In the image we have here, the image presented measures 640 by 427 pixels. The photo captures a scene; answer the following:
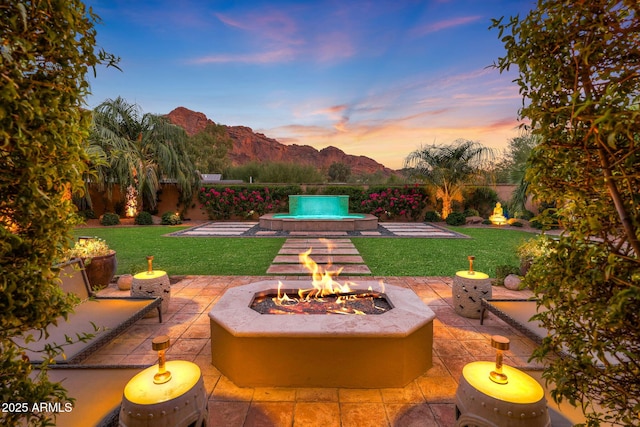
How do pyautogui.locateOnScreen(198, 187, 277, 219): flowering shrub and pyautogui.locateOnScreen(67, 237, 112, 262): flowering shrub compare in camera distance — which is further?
pyautogui.locateOnScreen(198, 187, 277, 219): flowering shrub

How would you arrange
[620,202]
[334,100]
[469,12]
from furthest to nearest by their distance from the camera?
[334,100] < [469,12] < [620,202]

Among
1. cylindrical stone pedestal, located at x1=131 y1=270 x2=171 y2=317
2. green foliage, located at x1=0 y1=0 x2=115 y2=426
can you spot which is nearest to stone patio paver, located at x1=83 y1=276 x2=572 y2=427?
cylindrical stone pedestal, located at x1=131 y1=270 x2=171 y2=317

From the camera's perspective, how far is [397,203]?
18125mm

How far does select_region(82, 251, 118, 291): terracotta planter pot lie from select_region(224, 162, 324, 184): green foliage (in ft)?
91.6

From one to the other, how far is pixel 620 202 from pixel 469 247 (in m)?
9.83

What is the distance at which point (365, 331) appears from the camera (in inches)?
108

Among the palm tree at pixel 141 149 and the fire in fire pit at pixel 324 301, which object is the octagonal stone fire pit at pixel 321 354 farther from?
the palm tree at pixel 141 149

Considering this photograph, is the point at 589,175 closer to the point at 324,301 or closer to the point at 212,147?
the point at 324,301

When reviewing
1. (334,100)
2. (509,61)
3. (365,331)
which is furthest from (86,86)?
(334,100)

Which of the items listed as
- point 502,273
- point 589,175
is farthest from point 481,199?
point 589,175

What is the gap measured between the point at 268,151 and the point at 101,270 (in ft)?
289

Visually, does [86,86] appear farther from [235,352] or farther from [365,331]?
[365,331]

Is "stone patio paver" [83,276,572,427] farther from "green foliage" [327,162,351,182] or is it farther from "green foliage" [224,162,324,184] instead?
"green foliage" [327,162,351,182]

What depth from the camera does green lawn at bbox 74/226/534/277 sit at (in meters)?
7.08
